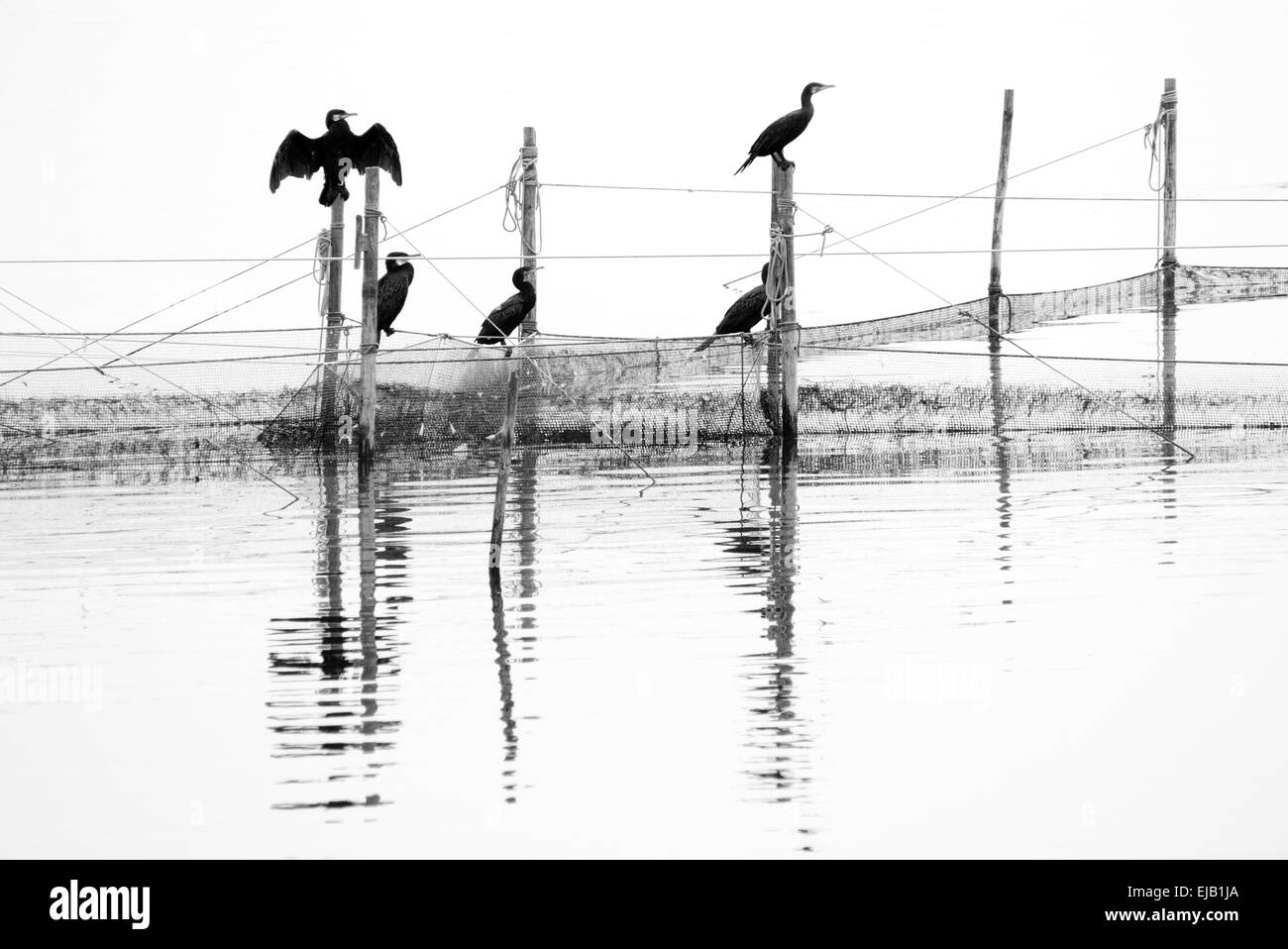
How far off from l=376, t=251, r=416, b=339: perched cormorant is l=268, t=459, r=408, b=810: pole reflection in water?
850 cm

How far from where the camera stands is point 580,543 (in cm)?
1058

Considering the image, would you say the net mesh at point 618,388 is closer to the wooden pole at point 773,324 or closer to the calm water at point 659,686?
the wooden pole at point 773,324

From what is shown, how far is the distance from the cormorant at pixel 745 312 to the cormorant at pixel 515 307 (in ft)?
6.98

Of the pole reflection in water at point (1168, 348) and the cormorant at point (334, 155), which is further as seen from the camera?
the pole reflection in water at point (1168, 348)

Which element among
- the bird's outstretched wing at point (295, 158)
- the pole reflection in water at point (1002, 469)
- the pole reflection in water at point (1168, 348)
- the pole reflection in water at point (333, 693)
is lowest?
the pole reflection in water at point (333, 693)

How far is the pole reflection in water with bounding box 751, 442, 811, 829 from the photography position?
16.3ft

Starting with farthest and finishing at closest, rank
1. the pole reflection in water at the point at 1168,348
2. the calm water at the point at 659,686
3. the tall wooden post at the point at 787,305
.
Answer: the pole reflection in water at the point at 1168,348
the tall wooden post at the point at 787,305
the calm water at the point at 659,686

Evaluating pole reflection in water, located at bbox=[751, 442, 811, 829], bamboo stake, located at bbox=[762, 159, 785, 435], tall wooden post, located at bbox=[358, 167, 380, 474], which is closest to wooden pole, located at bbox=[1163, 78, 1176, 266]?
bamboo stake, located at bbox=[762, 159, 785, 435]

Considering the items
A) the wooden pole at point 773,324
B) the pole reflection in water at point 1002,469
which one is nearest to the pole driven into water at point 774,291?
Answer: the wooden pole at point 773,324

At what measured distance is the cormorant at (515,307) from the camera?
707 inches

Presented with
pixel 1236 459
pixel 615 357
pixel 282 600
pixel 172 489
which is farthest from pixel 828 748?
pixel 615 357

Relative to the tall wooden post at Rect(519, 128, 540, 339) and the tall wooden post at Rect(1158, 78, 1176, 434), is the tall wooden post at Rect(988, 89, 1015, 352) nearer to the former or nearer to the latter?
the tall wooden post at Rect(1158, 78, 1176, 434)

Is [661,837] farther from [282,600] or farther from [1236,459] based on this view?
[1236,459]
